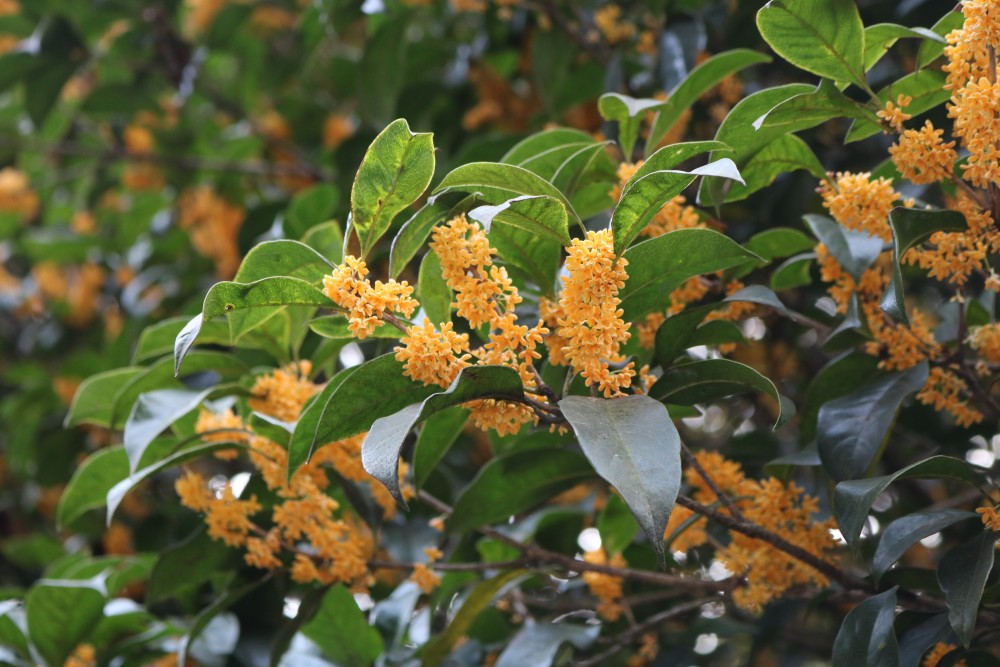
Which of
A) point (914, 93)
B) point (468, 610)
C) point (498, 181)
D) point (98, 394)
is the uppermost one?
point (498, 181)

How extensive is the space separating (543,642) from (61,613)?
933 millimetres

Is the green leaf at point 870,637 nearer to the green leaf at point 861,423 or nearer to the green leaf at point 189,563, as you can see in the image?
the green leaf at point 861,423

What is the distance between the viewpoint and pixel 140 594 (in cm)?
267

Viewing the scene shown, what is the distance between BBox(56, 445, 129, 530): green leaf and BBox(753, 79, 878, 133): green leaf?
126cm

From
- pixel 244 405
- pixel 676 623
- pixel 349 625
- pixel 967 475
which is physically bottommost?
pixel 676 623

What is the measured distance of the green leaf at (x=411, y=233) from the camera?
1243mm

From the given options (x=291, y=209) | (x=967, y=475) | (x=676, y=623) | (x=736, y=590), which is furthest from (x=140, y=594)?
(x=967, y=475)

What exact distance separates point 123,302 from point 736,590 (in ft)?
7.73

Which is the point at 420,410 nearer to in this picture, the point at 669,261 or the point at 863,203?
the point at 669,261

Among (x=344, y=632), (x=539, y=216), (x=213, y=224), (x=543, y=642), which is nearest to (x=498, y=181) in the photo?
(x=539, y=216)

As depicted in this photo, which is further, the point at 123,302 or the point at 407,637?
the point at 123,302

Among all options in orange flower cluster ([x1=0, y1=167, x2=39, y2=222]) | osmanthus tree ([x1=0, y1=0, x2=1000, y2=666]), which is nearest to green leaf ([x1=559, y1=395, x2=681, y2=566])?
osmanthus tree ([x1=0, y1=0, x2=1000, y2=666])

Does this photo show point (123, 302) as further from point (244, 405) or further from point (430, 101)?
point (244, 405)

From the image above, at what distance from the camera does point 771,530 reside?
55.6 inches
